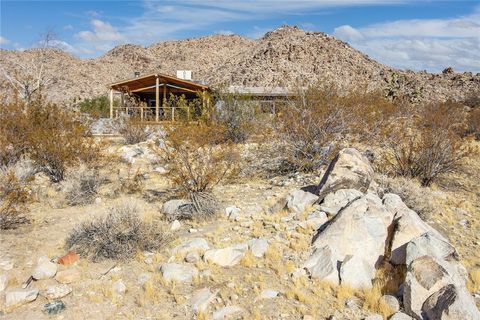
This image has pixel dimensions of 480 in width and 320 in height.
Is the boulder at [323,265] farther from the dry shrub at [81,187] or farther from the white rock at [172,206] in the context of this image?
the dry shrub at [81,187]

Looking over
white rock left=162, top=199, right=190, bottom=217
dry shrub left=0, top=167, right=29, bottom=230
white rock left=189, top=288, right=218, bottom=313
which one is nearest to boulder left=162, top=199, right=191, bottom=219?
white rock left=162, top=199, right=190, bottom=217

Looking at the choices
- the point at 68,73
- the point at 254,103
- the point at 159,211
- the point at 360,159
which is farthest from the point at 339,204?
the point at 68,73

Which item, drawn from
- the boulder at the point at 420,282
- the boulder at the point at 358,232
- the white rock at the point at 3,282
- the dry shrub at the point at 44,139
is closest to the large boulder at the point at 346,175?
the boulder at the point at 358,232

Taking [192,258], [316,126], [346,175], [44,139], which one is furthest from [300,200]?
[44,139]

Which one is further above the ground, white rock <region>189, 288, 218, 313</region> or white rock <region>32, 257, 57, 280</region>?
white rock <region>32, 257, 57, 280</region>

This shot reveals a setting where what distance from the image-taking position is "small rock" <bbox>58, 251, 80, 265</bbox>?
636 centimetres

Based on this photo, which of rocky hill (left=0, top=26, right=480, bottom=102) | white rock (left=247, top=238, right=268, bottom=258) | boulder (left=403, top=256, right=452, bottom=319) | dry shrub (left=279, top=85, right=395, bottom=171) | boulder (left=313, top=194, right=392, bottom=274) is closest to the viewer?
boulder (left=403, top=256, right=452, bottom=319)

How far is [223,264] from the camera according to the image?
21.2ft

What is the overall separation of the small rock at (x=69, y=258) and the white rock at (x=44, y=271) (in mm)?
215

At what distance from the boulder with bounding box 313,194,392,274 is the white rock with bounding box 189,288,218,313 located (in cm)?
189

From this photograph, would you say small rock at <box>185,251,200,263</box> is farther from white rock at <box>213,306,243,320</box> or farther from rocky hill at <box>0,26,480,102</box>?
rocky hill at <box>0,26,480,102</box>

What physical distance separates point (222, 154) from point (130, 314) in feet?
16.8

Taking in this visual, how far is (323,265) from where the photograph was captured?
622 cm

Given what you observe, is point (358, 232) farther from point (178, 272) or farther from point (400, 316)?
point (178, 272)
